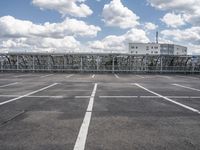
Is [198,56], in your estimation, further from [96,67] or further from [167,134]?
[167,134]

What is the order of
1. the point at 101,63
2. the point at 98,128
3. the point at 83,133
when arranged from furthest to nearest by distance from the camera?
1. the point at 101,63
2. the point at 98,128
3. the point at 83,133

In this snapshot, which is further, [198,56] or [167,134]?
[198,56]

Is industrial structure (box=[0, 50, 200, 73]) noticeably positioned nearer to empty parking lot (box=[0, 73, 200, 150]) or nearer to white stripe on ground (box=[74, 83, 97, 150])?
empty parking lot (box=[0, 73, 200, 150])

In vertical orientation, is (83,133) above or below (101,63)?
below

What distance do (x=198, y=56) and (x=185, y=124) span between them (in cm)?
3158

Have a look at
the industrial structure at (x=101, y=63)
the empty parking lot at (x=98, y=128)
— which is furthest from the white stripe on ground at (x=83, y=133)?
the industrial structure at (x=101, y=63)

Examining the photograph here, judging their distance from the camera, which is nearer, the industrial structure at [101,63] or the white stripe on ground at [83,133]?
the white stripe on ground at [83,133]

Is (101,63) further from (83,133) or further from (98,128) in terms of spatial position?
(83,133)

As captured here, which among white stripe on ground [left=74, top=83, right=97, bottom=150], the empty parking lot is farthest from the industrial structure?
white stripe on ground [left=74, top=83, right=97, bottom=150]

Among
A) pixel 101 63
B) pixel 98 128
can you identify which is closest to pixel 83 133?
pixel 98 128

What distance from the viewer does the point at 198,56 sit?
34.2 meters

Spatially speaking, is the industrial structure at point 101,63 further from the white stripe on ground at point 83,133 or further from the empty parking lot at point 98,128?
the white stripe on ground at point 83,133

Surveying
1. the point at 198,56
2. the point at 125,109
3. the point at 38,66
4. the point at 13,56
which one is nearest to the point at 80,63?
the point at 38,66

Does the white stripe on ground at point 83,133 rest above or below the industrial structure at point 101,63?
below
